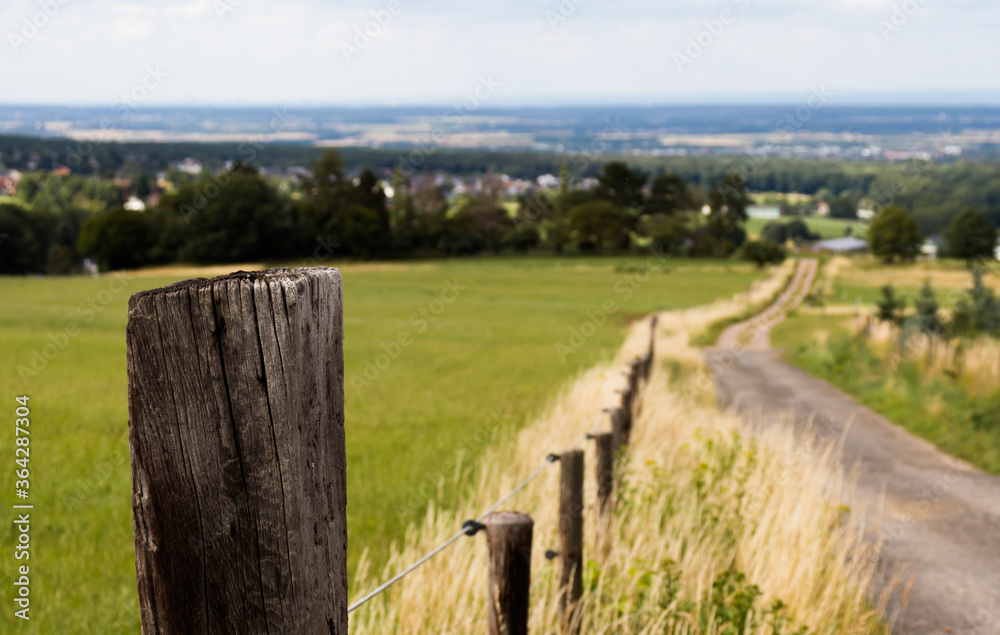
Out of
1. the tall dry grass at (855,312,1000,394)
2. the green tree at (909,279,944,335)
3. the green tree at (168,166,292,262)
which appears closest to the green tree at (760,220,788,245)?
the green tree at (168,166,292,262)

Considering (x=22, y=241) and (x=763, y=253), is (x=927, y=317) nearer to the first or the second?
(x=763, y=253)

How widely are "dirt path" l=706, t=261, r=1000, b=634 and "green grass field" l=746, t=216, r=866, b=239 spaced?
9416cm

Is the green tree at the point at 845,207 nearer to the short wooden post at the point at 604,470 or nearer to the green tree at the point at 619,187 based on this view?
the green tree at the point at 619,187

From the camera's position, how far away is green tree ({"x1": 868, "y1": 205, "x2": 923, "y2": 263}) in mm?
80312

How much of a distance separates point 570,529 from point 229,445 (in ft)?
9.19

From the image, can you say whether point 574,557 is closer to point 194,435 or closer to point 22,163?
point 194,435

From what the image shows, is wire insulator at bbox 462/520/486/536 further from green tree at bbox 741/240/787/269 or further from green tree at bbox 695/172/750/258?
green tree at bbox 695/172/750/258

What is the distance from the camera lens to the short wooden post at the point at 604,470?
491 centimetres

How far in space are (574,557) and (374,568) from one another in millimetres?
2340

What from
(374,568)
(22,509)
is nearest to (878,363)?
(374,568)

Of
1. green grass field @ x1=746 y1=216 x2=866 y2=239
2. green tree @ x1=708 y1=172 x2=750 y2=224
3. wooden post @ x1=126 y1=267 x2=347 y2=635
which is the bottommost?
green grass field @ x1=746 y1=216 x2=866 y2=239

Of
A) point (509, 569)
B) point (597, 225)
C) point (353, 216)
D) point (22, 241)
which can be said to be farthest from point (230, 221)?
point (509, 569)

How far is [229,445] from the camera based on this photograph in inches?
55.8

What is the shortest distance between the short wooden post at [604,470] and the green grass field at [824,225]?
A: 337 ft
